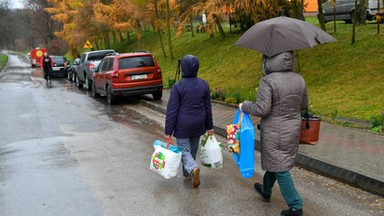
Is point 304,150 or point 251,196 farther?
point 304,150

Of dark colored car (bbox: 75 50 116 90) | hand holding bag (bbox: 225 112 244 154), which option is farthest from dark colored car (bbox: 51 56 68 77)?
hand holding bag (bbox: 225 112 244 154)

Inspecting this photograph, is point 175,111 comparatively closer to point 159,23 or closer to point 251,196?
point 251,196

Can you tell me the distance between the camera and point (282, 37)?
13.9 feet

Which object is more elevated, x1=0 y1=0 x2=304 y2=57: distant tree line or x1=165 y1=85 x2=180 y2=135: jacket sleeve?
x1=0 y1=0 x2=304 y2=57: distant tree line

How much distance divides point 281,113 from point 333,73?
28.9ft

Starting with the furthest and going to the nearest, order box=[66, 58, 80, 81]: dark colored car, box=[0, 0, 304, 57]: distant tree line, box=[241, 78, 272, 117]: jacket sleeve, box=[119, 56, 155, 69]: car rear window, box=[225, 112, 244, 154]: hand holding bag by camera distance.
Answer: box=[66, 58, 80, 81]: dark colored car → box=[119, 56, 155, 69]: car rear window → box=[0, 0, 304, 57]: distant tree line → box=[225, 112, 244, 154]: hand holding bag → box=[241, 78, 272, 117]: jacket sleeve

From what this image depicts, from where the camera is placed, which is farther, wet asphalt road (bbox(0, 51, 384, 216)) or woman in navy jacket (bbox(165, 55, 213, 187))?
woman in navy jacket (bbox(165, 55, 213, 187))

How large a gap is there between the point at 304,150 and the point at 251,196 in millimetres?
1988

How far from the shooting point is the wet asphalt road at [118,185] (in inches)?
188

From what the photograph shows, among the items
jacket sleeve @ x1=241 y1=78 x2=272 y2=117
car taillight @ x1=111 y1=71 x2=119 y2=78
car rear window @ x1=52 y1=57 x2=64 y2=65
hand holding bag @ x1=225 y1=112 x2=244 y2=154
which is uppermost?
jacket sleeve @ x1=241 y1=78 x2=272 y2=117

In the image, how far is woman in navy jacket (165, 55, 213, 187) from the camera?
526 centimetres

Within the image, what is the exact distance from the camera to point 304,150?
6773 mm

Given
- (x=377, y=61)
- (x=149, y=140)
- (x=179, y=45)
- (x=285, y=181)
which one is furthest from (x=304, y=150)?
(x=179, y=45)

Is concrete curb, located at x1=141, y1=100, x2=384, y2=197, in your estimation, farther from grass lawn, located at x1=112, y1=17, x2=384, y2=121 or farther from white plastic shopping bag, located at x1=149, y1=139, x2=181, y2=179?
grass lawn, located at x1=112, y1=17, x2=384, y2=121
